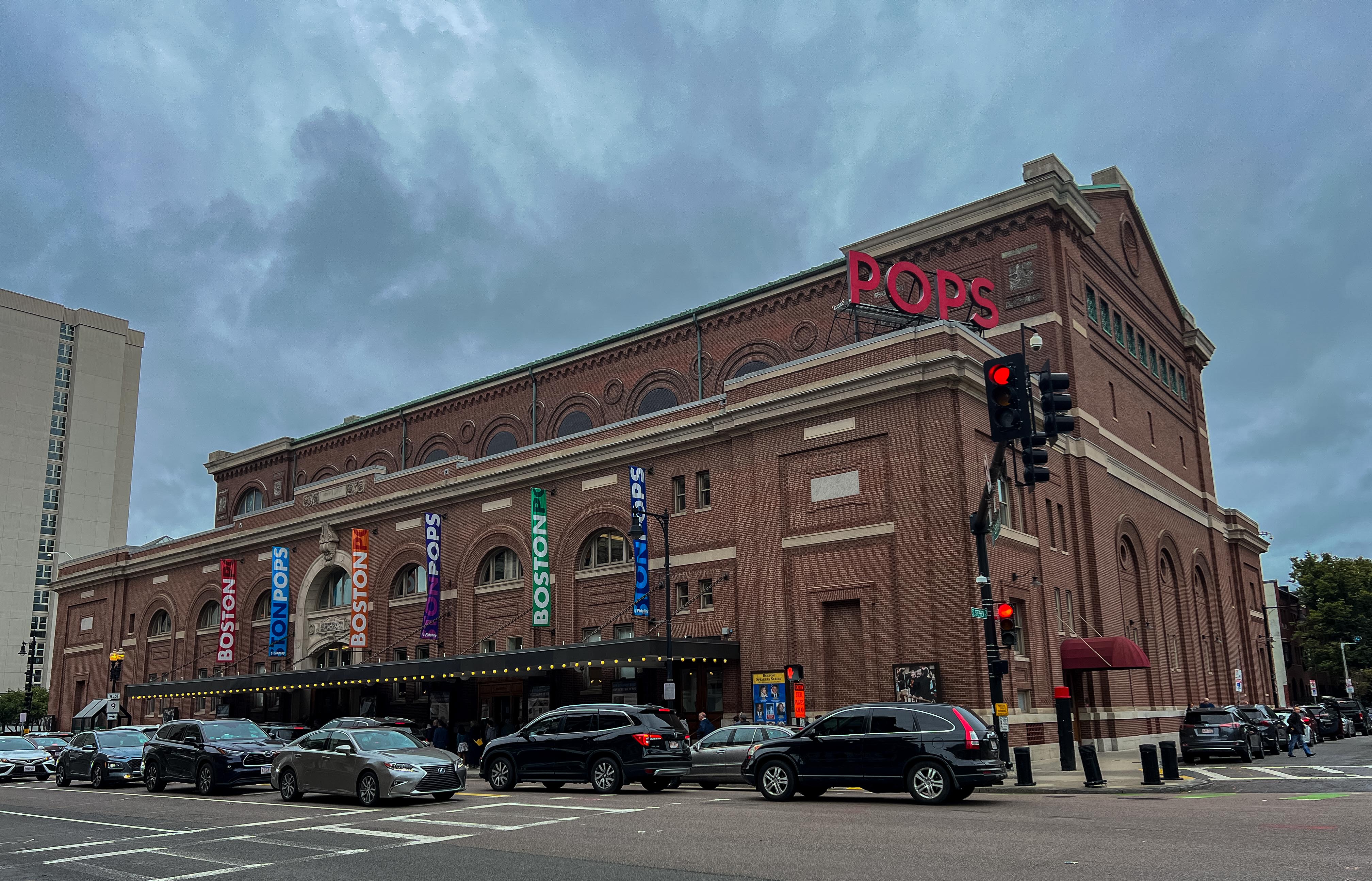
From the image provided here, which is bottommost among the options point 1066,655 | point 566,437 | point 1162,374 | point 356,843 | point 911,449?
point 356,843

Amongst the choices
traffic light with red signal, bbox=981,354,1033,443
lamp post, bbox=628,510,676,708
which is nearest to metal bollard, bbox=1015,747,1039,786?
traffic light with red signal, bbox=981,354,1033,443

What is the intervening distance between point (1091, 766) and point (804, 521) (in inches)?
525

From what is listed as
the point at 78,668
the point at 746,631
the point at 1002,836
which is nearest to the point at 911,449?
the point at 746,631

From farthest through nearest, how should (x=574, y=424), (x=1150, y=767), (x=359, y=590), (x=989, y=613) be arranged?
1. (x=574, y=424)
2. (x=359, y=590)
3. (x=989, y=613)
4. (x=1150, y=767)

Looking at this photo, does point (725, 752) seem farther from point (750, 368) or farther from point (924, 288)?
point (750, 368)

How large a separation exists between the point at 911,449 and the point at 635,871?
21.3m

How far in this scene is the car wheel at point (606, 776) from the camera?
21641 millimetres

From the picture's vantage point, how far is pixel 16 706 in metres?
92.4

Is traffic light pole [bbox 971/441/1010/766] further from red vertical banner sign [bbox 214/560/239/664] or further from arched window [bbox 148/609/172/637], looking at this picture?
arched window [bbox 148/609/172/637]

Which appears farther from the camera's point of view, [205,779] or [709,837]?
[205,779]

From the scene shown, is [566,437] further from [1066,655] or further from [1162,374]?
[1162,374]

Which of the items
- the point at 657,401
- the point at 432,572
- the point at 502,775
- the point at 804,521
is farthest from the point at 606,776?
the point at 657,401

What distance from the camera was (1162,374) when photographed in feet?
164

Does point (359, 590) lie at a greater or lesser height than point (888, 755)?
greater
